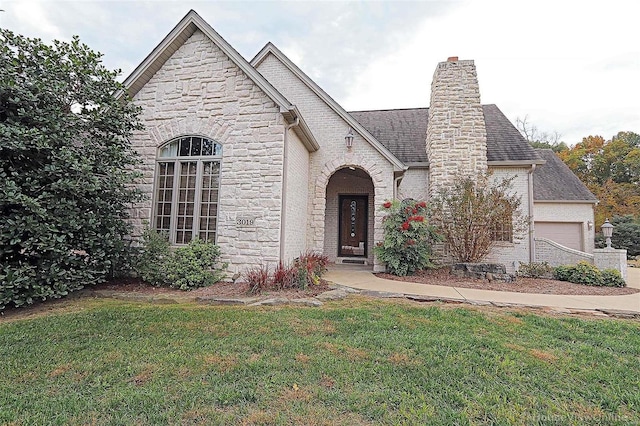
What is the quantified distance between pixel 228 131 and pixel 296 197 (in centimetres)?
236

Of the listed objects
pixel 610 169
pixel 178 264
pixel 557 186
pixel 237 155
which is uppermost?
pixel 610 169

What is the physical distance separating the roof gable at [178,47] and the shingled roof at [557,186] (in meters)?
13.6

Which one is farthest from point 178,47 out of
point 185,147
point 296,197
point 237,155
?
point 296,197

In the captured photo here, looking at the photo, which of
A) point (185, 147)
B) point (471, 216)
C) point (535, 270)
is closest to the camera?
point (185, 147)

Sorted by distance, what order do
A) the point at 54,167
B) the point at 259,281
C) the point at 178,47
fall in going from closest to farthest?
the point at 54,167 < the point at 259,281 < the point at 178,47

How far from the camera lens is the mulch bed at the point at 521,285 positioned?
6762mm

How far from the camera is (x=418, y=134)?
40.5 ft

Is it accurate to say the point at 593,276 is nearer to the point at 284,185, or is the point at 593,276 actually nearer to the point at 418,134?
the point at 418,134

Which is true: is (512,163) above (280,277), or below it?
above

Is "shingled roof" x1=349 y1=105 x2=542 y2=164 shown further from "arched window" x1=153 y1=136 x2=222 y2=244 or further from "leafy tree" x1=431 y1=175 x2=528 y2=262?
"arched window" x1=153 y1=136 x2=222 y2=244

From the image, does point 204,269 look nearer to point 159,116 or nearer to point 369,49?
point 159,116

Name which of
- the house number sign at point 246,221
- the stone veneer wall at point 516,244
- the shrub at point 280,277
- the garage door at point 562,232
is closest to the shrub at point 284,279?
the shrub at point 280,277

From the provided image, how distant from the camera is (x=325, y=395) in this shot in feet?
7.79

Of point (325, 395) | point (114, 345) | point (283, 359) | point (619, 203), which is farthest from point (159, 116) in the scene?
point (619, 203)
